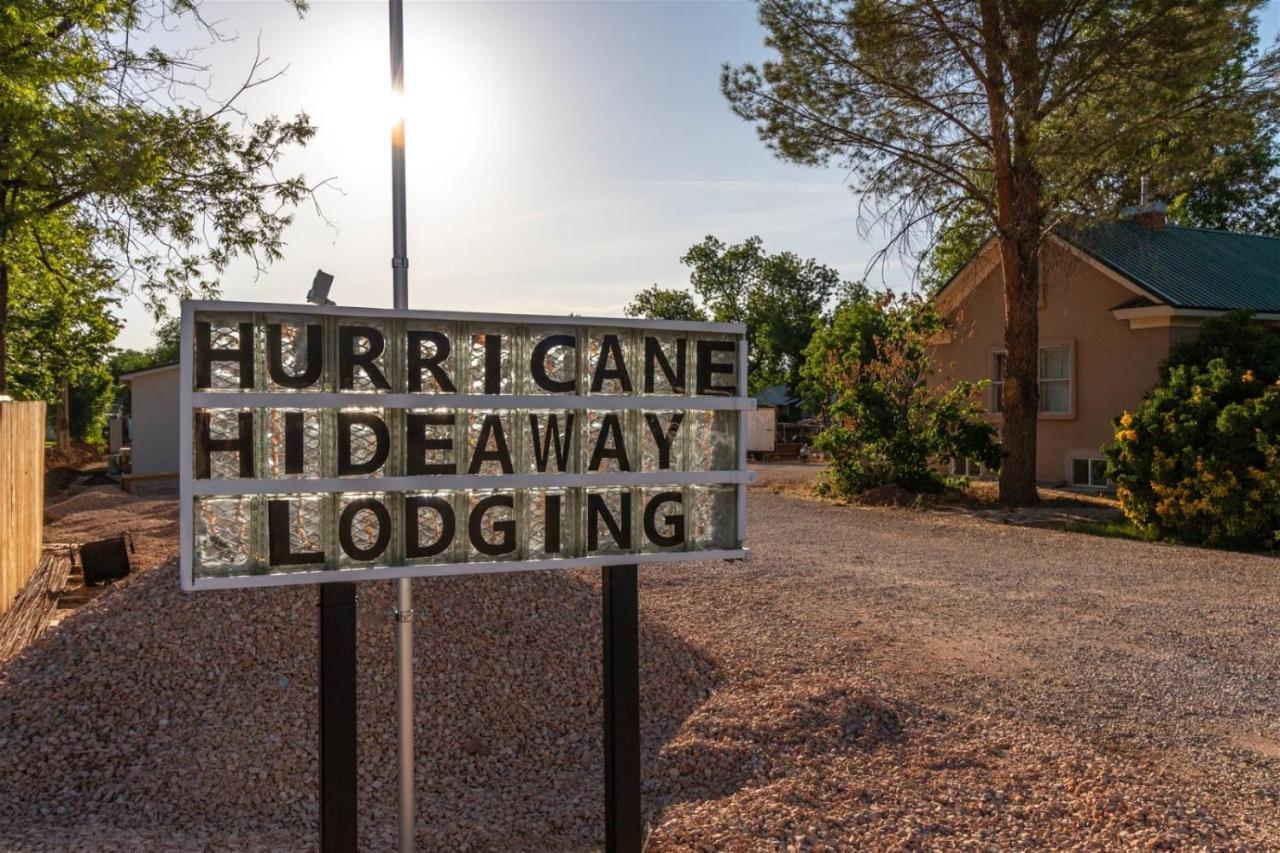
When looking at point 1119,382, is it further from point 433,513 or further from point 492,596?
point 433,513

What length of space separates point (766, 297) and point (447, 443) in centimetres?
5280

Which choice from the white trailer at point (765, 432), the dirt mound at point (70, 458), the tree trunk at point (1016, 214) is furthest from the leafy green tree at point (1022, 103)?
the dirt mound at point (70, 458)

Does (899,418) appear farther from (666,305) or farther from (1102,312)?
(666,305)

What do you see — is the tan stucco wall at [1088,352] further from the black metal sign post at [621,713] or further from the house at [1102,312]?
the black metal sign post at [621,713]

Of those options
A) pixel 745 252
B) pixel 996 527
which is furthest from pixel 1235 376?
pixel 745 252

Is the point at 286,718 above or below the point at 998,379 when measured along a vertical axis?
below

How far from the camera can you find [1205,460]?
12102 mm

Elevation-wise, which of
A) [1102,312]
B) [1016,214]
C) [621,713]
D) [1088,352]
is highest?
[1016,214]

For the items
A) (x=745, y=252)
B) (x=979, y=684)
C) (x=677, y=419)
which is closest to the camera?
(x=677, y=419)

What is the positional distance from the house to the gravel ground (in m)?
10.4

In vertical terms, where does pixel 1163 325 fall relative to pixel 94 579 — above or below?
above

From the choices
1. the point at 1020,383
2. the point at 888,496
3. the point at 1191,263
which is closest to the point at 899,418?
the point at 888,496

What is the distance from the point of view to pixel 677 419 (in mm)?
4156

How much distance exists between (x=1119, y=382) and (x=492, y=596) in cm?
1490
